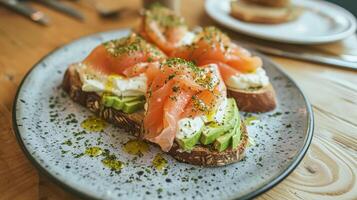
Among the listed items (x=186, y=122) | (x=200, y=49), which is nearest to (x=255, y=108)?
(x=200, y=49)

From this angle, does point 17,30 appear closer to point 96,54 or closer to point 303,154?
point 96,54

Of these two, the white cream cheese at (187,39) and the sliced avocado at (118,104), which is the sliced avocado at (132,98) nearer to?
the sliced avocado at (118,104)

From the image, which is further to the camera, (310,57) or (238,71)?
(310,57)

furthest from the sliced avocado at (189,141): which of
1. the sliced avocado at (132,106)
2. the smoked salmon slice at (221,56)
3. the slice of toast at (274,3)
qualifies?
the slice of toast at (274,3)

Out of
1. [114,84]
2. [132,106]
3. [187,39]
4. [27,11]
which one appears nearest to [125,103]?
[132,106]

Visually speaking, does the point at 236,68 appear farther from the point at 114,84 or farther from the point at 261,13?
the point at 261,13

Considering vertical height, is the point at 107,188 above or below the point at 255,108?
below

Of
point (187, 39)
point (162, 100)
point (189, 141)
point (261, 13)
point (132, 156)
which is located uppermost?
point (261, 13)
